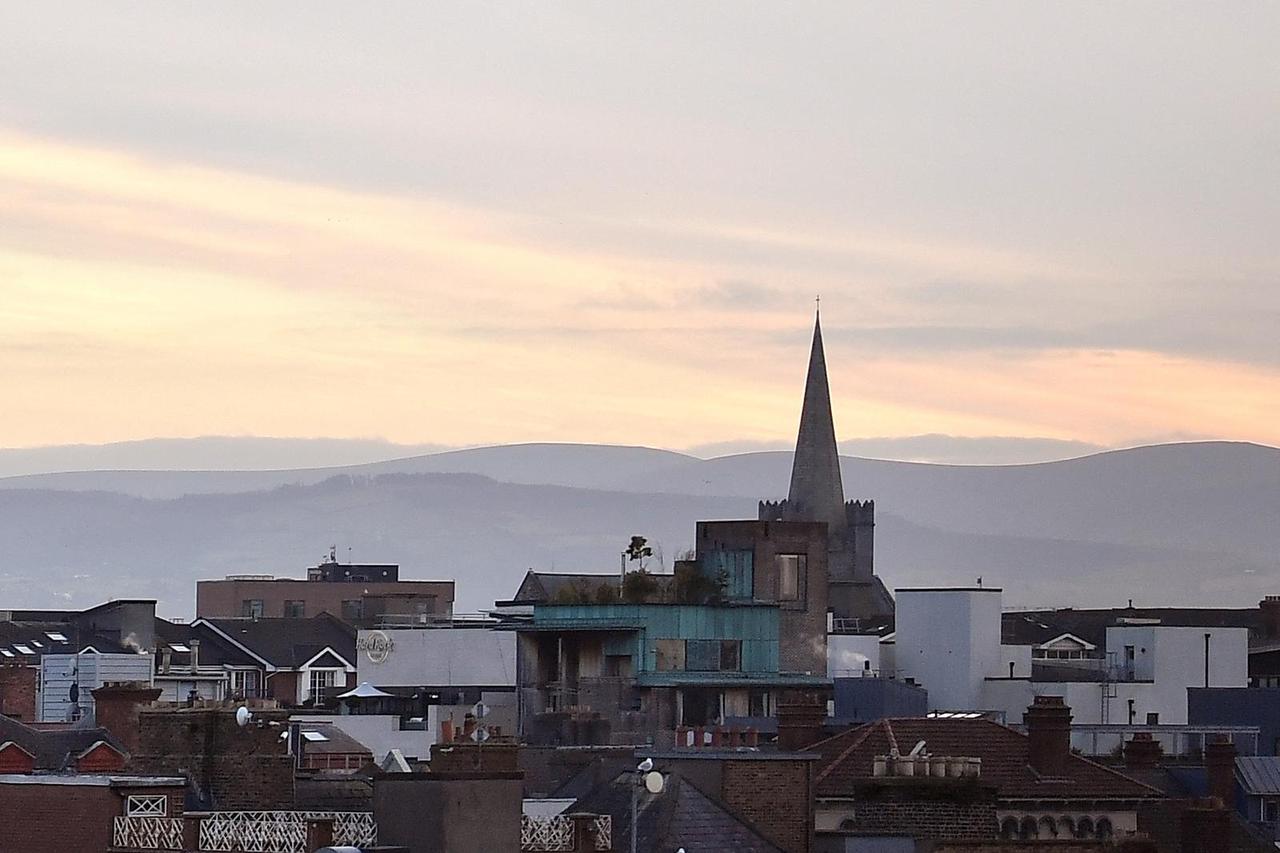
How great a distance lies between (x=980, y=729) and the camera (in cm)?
6138

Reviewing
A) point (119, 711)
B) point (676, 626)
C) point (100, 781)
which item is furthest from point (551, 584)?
point (100, 781)

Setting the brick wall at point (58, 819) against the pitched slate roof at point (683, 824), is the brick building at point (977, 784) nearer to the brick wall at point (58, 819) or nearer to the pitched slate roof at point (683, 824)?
the pitched slate roof at point (683, 824)

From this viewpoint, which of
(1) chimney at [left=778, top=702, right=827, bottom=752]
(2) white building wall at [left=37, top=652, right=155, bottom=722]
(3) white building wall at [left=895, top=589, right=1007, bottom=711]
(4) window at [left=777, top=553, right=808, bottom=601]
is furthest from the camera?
(4) window at [left=777, top=553, right=808, bottom=601]

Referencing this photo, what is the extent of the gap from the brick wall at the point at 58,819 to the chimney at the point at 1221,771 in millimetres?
33532

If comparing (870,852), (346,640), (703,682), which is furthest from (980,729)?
(346,640)

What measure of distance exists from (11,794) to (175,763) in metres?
5.27

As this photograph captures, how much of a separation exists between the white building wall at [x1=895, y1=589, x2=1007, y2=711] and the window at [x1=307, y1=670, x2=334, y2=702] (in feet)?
88.6

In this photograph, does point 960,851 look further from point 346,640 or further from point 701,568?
point 346,640

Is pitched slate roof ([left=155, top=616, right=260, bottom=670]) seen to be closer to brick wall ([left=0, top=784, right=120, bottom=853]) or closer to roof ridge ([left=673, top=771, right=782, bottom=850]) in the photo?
roof ridge ([left=673, top=771, right=782, bottom=850])

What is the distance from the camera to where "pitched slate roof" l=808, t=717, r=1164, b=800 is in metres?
56.9

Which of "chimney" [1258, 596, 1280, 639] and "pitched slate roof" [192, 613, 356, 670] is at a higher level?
"chimney" [1258, 596, 1280, 639]

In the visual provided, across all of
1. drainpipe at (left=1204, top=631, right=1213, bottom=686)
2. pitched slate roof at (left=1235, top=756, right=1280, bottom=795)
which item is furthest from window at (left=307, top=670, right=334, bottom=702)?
pitched slate roof at (left=1235, top=756, right=1280, bottom=795)

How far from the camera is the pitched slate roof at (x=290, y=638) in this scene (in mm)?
144875

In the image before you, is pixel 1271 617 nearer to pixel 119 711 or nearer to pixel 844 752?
pixel 119 711
